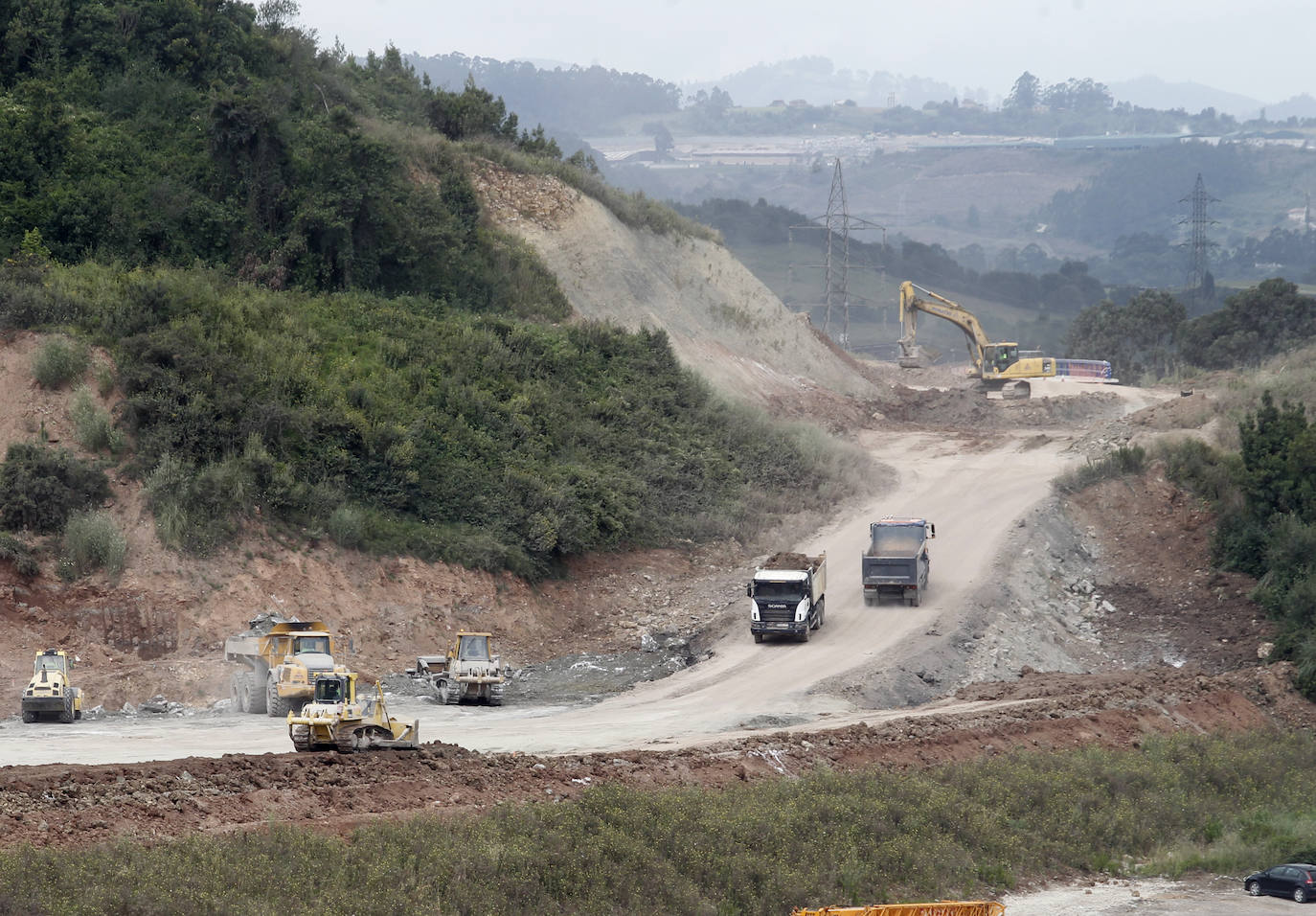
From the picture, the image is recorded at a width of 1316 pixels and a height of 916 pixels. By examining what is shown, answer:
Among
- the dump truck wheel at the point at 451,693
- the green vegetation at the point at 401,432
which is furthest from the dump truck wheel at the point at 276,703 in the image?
the green vegetation at the point at 401,432

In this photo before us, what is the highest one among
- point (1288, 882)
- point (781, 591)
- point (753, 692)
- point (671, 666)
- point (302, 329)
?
point (302, 329)

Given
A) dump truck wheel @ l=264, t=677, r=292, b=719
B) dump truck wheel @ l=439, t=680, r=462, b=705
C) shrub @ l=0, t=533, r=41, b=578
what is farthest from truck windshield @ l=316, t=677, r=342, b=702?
shrub @ l=0, t=533, r=41, b=578

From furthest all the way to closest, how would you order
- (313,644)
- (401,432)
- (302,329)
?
(302,329) → (401,432) → (313,644)

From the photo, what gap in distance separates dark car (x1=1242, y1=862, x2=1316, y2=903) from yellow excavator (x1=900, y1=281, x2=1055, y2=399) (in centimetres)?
4822

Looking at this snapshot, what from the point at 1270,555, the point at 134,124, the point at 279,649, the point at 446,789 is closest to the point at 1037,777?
the point at 446,789

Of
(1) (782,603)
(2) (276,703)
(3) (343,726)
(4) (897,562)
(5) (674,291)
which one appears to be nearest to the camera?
(3) (343,726)

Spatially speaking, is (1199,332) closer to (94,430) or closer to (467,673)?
(467,673)

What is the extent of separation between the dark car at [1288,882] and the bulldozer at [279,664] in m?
16.8

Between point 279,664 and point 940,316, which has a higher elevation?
point 940,316

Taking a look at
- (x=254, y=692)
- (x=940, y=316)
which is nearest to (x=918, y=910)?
(x=254, y=692)

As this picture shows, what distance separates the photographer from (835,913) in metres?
17.4

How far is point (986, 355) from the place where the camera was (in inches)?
2852

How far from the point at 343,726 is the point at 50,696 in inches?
336

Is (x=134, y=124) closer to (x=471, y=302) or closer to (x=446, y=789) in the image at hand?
(x=471, y=302)
